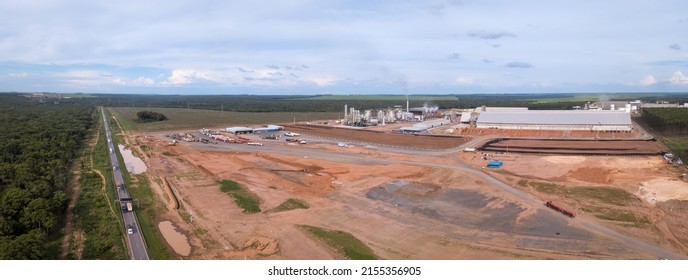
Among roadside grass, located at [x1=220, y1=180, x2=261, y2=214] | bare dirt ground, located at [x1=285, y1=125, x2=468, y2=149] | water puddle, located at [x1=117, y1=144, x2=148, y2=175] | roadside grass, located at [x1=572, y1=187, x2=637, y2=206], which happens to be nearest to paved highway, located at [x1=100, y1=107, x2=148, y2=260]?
water puddle, located at [x1=117, y1=144, x2=148, y2=175]

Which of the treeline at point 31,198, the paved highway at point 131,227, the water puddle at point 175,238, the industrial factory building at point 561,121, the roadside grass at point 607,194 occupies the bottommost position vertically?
the water puddle at point 175,238

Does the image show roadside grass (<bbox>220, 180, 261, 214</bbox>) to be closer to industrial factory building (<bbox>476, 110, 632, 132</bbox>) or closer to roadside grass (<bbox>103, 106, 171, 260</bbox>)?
roadside grass (<bbox>103, 106, 171, 260</bbox>)

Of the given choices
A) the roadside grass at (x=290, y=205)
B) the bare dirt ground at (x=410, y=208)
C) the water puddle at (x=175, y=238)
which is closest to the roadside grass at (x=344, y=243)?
the bare dirt ground at (x=410, y=208)

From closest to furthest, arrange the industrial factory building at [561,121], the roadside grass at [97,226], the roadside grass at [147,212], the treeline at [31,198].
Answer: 1. the treeline at [31,198]
2. the roadside grass at [97,226]
3. the roadside grass at [147,212]
4. the industrial factory building at [561,121]

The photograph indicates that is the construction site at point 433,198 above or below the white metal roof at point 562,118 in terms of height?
below

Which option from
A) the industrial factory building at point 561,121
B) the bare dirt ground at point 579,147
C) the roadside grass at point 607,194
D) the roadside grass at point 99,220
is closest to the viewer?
the roadside grass at point 99,220

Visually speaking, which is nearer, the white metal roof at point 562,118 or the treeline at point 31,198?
the treeline at point 31,198

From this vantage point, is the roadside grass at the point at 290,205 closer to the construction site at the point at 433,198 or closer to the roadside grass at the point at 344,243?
the construction site at the point at 433,198
